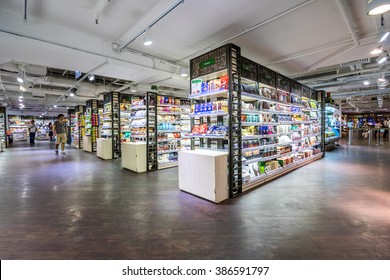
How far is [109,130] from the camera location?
31.5ft

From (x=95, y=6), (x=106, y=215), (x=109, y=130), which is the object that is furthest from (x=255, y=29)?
(x=109, y=130)

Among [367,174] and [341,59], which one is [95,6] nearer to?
[341,59]

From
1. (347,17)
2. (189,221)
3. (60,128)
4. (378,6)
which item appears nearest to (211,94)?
(189,221)

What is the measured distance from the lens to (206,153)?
13.4ft

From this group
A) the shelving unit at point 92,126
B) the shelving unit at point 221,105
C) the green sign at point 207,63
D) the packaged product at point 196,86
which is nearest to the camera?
the shelving unit at point 221,105

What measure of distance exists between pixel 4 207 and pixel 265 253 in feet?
14.5

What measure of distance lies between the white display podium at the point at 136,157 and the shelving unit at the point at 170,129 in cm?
66

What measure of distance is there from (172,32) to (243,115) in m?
2.66

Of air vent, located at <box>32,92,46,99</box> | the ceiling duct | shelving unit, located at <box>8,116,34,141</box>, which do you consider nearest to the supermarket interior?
the ceiling duct

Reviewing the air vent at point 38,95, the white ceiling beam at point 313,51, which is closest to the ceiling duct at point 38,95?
the air vent at point 38,95

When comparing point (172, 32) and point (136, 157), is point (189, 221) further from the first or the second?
point (172, 32)

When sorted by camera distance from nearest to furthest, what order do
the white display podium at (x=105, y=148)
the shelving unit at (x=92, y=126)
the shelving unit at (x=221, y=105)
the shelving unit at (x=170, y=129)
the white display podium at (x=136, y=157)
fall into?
1. the shelving unit at (x=221, y=105)
2. the white display podium at (x=136, y=157)
3. the shelving unit at (x=170, y=129)
4. the white display podium at (x=105, y=148)
5. the shelving unit at (x=92, y=126)

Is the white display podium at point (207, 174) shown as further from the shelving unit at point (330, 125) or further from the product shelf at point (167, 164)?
the shelving unit at point (330, 125)

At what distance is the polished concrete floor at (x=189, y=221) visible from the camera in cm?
230
